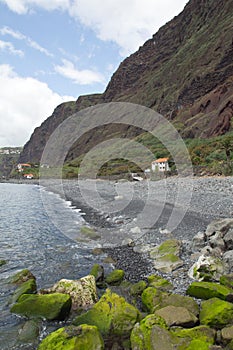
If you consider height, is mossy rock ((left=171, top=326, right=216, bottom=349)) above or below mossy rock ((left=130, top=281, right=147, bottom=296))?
above

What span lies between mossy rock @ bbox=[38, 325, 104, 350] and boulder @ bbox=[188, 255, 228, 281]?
17.4 feet

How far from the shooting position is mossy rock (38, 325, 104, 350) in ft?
19.6

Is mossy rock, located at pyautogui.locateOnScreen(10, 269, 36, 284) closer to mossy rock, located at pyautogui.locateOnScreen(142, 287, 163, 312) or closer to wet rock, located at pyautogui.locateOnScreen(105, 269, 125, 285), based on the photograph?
wet rock, located at pyautogui.locateOnScreen(105, 269, 125, 285)

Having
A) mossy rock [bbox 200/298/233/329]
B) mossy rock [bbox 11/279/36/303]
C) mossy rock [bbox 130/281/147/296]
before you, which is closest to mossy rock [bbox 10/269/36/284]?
mossy rock [bbox 11/279/36/303]

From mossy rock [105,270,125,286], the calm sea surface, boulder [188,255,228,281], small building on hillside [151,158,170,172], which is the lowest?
the calm sea surface

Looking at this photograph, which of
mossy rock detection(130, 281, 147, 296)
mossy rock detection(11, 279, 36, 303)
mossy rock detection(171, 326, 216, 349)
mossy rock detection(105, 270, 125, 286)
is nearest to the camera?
mossy rock detection(171, 326, 216, 349)

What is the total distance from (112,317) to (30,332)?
8.63ft

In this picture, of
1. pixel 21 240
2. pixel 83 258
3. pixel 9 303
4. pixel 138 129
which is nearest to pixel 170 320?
pixel 9 303

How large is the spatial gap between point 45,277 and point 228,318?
26.9 feet

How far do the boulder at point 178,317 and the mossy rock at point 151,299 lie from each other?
0.92 meters

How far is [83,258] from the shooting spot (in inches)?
589

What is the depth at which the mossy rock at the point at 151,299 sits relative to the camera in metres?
8.30

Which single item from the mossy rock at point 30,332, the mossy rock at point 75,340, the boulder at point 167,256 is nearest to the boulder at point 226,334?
the mossy rock at point 75,340

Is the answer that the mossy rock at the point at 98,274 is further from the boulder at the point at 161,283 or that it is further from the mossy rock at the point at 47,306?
the mossy rock at the point at 47,306
